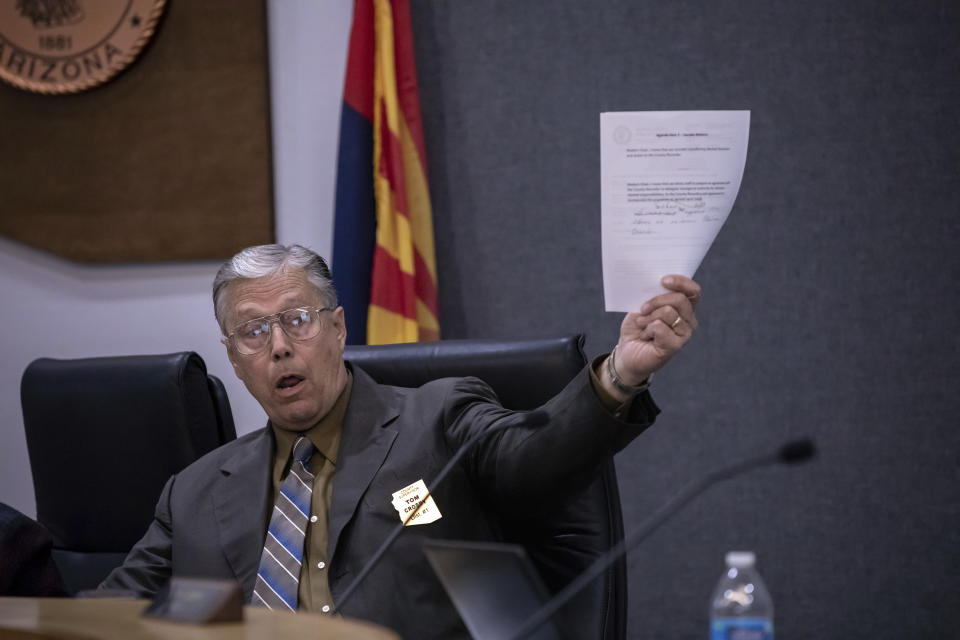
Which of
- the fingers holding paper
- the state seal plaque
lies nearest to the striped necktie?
the fingers holding paper

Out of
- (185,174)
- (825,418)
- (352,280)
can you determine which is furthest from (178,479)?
(825,418)

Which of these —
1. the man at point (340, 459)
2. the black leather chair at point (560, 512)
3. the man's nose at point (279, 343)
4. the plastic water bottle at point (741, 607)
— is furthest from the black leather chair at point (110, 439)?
the plastic water bottle at point (741, 607)

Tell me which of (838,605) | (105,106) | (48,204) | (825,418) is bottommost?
(838,605)

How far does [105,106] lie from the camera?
10.1ft

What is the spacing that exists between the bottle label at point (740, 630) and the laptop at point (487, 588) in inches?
7.3

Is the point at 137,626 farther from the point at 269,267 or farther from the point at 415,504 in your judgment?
the point at 269,267

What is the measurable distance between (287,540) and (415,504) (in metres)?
0.26

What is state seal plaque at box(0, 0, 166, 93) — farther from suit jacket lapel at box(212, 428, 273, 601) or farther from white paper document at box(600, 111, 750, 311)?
white paper document at box(600, 111, 750, 311)

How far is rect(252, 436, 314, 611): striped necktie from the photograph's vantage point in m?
1.76

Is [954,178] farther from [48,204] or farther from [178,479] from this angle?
[48,204]

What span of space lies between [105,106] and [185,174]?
0.34m

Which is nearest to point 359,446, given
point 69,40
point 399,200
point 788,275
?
point 399,200

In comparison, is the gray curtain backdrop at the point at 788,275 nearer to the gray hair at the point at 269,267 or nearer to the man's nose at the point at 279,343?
the gray hair at the point at 269,267

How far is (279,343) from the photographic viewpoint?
1935 millimetres
